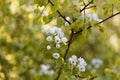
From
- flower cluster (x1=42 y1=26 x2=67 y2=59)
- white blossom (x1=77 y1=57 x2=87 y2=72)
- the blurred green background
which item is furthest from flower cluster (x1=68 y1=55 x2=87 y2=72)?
the blurred green background

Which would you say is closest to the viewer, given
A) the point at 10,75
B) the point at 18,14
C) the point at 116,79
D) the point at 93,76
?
the point at 93,76

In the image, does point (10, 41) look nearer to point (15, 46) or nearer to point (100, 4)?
point (15, 46)

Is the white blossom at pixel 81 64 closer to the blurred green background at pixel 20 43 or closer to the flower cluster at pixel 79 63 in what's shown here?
the flower cluster at pixel 79 63

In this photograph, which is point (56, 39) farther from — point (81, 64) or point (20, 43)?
point (20, 43)

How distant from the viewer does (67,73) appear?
300cm

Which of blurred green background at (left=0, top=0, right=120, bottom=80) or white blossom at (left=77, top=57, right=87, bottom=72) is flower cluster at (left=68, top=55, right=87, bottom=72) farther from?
blurred green background at (left=0, top=0, right=120, bottom=80)

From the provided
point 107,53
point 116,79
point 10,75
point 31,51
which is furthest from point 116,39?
point 116,79

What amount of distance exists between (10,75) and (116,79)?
1.71 metres

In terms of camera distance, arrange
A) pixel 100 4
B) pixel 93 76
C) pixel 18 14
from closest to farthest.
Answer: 1. pixel 100 4
2. pixel 93 76
3. pixel 18 14

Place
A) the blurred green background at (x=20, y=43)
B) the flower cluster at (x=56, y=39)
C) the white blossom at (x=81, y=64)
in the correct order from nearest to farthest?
1. the white blossom at (x=81, y=64)
2. the flower cluster at (x=56, y=39)
3. the blurred green background at (x=20, y=43)

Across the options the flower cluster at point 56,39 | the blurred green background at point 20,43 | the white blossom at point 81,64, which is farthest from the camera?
the blurred green background at point 20,43

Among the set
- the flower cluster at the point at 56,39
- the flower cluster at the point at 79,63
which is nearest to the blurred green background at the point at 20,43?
the flower cluster at the point at 56,39

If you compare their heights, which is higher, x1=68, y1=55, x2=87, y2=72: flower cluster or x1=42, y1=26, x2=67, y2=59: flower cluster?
x1=42, y1=26, x2=67, y2=59: flower cluster

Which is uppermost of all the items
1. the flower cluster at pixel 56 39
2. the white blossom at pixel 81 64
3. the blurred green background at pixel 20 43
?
the blurred green background at pixel 20 43
